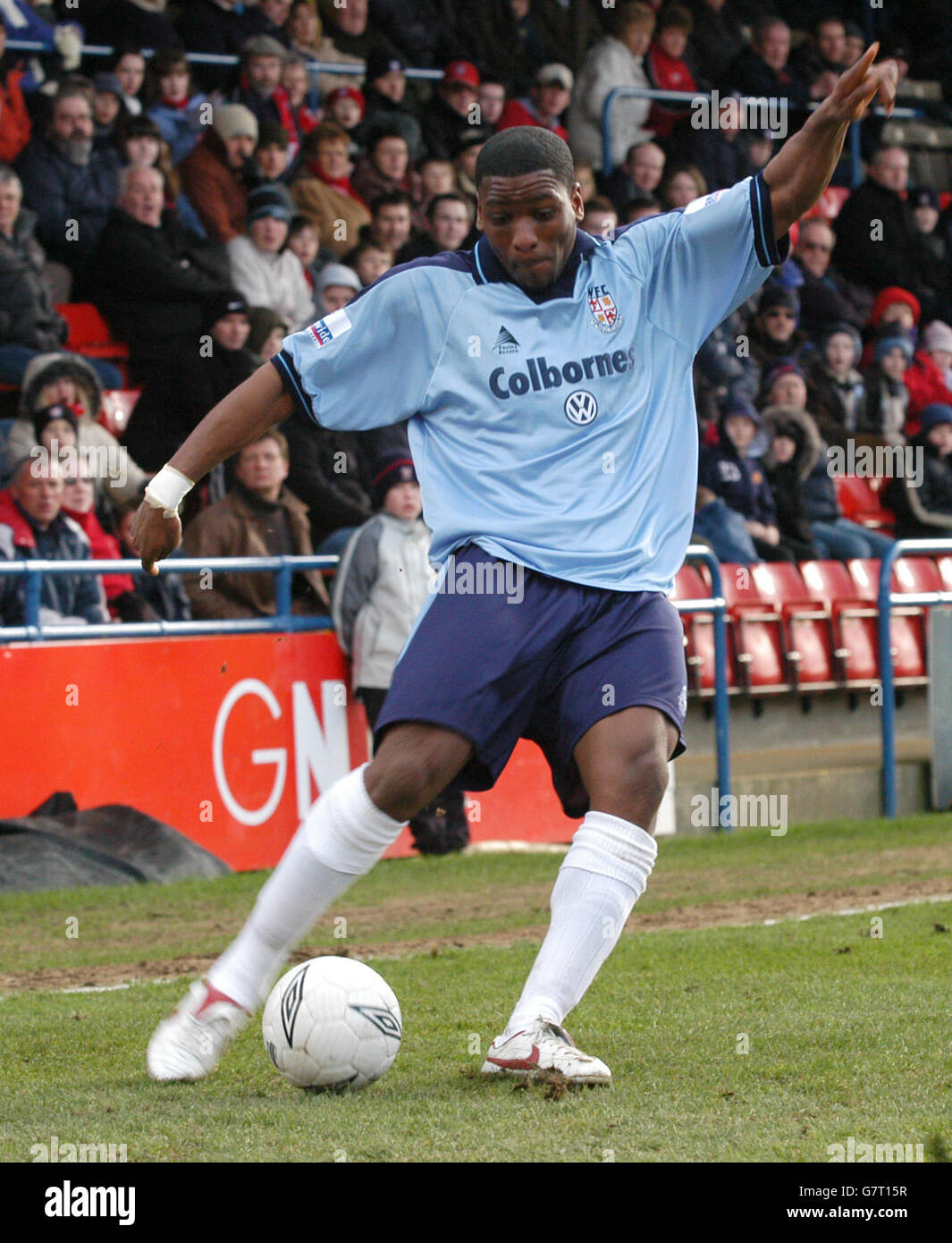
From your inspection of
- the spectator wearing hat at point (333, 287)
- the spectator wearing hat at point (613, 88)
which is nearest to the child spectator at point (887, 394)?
the spectator wearing hat at point (613, 88)

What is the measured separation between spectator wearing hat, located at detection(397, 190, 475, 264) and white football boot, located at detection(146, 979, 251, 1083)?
8.92 meters

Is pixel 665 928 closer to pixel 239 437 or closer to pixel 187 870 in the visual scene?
pixel 187 870

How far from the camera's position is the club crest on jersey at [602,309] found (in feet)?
14.6

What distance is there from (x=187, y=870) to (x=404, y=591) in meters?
1.82

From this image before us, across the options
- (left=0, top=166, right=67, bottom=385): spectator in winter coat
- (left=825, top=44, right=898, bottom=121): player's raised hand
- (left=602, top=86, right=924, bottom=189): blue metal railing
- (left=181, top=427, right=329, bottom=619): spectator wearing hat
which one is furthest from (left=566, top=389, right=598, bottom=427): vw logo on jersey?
(left=602, top=86, right=924, bottom=189): blue metal railing

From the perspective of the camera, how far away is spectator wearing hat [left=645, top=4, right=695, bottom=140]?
1708 centimetres

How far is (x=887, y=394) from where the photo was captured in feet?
51.1

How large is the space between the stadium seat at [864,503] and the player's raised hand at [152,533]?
11207mm

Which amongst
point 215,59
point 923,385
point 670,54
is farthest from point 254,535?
point 670,54

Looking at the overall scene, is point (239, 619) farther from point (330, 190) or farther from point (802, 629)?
point (802, 629)

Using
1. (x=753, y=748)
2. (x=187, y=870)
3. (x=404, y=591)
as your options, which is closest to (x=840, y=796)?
(x=753, y=748)

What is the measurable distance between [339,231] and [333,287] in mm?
1209

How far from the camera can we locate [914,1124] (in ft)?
12.1
